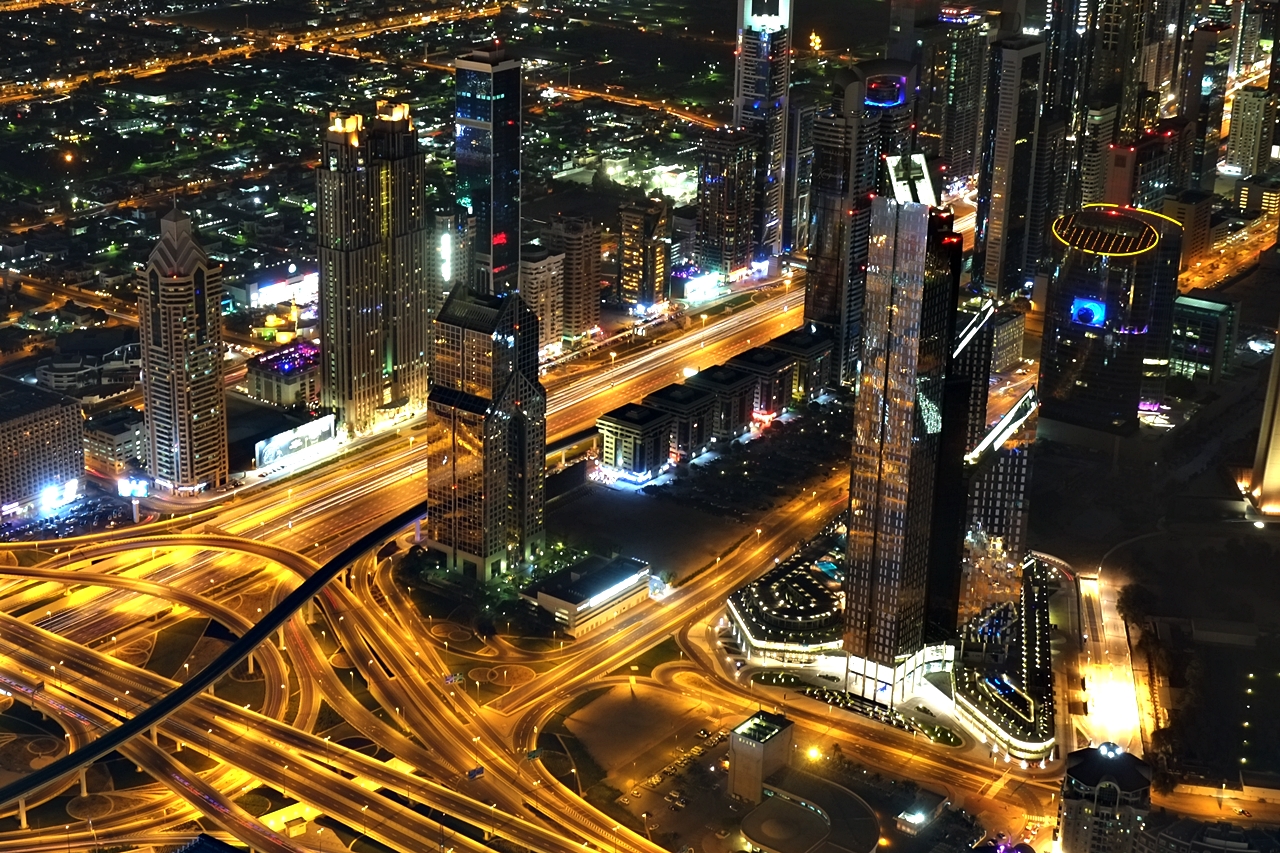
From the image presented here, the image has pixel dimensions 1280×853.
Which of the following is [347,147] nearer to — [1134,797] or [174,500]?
[174,500]

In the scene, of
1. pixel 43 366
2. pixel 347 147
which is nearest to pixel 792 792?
pixel 347 147

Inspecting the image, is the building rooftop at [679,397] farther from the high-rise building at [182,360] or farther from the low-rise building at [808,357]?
the high-rise building at [182,360]

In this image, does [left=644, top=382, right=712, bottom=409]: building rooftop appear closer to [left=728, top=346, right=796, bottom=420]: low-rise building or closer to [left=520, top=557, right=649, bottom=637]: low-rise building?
[left=728, top=346, right=796, bottom=420]: low-rise building

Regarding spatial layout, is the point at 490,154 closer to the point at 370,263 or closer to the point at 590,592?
the point at 370,263

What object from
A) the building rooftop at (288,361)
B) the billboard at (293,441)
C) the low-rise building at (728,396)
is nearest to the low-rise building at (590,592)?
the low-rise building at (728,396)

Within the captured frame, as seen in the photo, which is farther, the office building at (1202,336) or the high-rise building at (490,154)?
the office building at (1202,336)

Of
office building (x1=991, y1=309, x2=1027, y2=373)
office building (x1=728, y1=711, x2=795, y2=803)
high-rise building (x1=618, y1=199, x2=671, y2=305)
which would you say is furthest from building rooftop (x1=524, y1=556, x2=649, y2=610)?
high-rise building (x1=618, y1=199, x2=671, y2=305)

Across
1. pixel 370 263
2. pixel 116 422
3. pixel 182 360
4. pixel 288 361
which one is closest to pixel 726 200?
pixel 370 263
